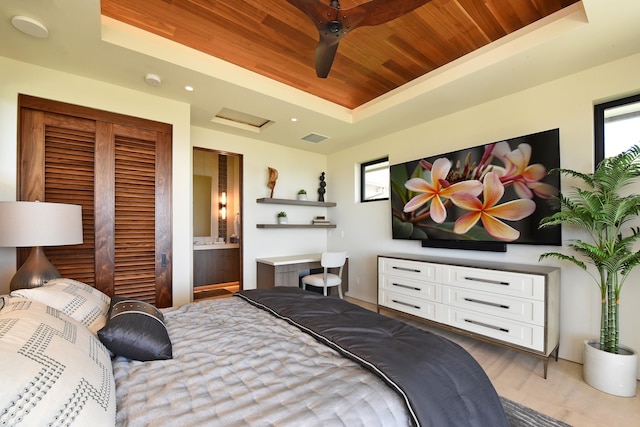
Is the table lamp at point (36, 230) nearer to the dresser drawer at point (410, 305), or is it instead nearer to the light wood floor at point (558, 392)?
the dresser drawer at point (410, 305)

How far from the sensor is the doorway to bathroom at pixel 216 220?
17.2 ft

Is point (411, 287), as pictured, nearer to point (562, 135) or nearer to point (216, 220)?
point (562, 135)

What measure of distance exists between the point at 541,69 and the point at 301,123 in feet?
8.11

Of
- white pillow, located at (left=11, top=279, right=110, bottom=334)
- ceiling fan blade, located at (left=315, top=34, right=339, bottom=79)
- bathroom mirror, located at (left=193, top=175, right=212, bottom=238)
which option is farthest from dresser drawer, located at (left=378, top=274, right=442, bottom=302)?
bathroom mirror, located at (left=193, top=175, right=212, bottom=238)

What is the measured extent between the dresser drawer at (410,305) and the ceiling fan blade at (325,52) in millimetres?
2491

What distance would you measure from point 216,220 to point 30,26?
4.40 metres

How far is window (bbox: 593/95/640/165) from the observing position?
2.28 meters

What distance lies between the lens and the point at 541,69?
240 centimetres

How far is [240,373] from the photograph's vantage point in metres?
1.13

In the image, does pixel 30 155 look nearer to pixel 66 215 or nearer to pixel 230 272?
pixel 66 215

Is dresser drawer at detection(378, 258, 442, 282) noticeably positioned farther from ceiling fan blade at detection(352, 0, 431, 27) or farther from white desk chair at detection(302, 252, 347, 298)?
ceiling fan blade at detection(352, 0, 431, 27)

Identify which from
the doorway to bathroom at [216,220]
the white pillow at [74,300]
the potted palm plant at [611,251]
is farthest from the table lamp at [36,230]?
the potted palm plant at [611,251]

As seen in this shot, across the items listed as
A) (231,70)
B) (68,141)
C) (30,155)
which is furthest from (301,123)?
(30,155)

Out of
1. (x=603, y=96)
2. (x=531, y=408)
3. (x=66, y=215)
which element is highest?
(x=603, y=96)
